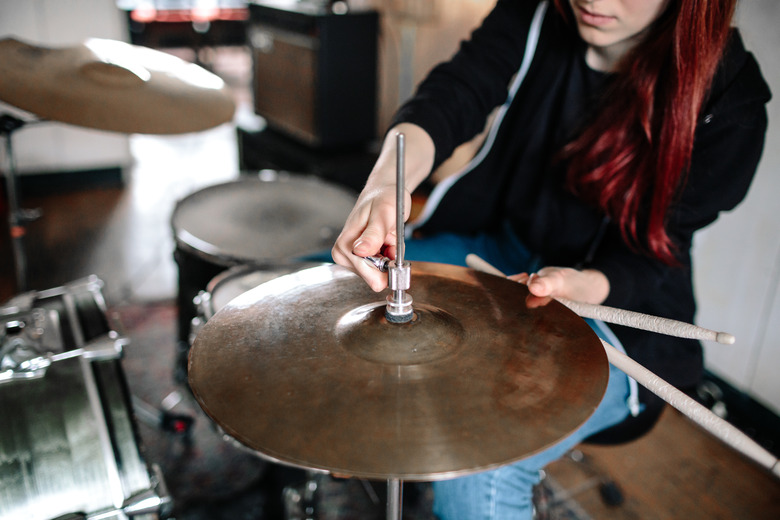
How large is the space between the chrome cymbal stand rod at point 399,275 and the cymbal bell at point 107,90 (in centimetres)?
65

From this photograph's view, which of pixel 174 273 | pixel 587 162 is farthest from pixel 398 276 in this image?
A: pixel 174 273

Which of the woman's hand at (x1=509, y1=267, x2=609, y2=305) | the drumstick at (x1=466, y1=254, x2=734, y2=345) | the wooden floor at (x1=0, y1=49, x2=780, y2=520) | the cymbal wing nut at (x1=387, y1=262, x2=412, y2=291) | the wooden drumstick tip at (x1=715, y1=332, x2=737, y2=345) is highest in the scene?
the cymbal wing nut at (x1=387, y1=262, x2=412, y2=291)

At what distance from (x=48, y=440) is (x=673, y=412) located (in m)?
1.50

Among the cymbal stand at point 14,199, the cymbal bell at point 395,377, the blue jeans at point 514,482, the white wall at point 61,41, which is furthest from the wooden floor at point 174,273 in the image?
the cymbal bell at point 395,377

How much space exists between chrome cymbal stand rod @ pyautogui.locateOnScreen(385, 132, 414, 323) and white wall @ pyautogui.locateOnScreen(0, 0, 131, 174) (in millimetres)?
2767

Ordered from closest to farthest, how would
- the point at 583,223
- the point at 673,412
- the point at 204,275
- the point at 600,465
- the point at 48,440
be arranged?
1. the point at 48,440
2. the point at 583,223
3. the point at 204,275
4. the point at 600,465
5. the point at 673,412

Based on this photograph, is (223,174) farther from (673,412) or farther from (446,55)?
(673,412)

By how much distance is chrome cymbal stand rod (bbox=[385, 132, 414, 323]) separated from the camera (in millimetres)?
622

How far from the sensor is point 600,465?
154 centimetres

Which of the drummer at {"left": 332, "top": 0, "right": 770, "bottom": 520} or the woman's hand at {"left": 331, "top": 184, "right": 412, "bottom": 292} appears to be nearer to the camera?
the woman's hand at {"left": 331, "top": 184, "right": 412, "bottom": 292}

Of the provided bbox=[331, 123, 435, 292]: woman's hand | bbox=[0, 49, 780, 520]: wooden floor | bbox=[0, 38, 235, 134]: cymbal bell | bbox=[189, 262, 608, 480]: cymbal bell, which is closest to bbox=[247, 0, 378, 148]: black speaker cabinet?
bbox=[0, 49, 780, 520]: wooden floor

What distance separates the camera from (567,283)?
2.75ft

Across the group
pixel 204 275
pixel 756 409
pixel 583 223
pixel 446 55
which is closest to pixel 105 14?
pixel 446 55

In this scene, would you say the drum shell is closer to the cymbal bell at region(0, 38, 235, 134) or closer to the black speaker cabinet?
the cymbal bell at region(0, 38, 235, 134)
